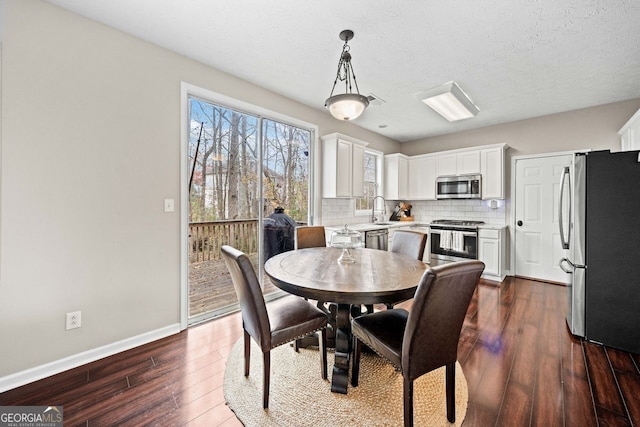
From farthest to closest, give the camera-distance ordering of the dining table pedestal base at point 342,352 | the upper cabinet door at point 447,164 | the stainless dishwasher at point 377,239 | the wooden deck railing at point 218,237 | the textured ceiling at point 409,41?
the upper cabinet door at point 447,164, the stainless dishwasher at point 377,239, the wooden deck railing at point 218,237, the textured ceiling at point 409,41, the dining table pedestal base at point 342,352

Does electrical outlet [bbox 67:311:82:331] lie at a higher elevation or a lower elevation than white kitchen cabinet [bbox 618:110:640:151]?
lower

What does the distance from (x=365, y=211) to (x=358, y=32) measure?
339 cm

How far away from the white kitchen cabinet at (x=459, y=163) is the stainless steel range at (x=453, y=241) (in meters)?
0.93

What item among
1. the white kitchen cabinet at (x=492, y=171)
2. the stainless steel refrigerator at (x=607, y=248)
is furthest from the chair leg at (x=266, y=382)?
the white kitchen cabinet at (x=492, y=171)

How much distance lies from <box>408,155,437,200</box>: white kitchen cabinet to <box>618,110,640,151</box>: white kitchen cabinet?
2441 millimetres

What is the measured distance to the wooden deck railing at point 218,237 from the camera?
117 inches

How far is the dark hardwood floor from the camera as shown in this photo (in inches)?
60.2

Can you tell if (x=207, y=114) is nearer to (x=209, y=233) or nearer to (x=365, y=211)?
(x=209, y=233)

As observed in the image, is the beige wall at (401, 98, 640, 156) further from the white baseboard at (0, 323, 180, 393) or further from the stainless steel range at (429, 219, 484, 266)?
the white baseboard at (0, 323, 180, 393)

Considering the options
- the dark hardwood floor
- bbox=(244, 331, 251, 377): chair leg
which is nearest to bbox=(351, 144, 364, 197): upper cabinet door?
the dark hardwood floor

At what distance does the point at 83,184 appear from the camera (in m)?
2.03

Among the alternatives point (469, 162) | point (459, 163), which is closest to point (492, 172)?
point (469, 162)

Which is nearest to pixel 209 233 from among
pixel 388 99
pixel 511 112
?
pixel 388 99

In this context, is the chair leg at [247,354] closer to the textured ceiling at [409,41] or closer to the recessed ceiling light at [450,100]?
the textured ceiling at [409,41]
